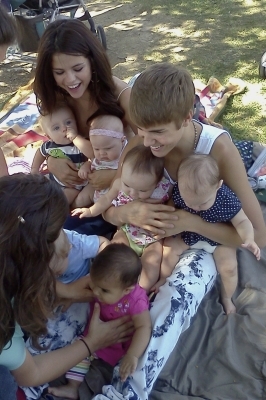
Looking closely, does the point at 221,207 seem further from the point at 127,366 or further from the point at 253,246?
the point at 127,366

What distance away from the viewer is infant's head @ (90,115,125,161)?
8.55ft

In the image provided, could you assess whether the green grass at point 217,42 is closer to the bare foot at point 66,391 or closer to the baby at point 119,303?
the baby at point 119,303

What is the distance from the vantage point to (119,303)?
213 cm

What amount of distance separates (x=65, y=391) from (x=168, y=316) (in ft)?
1.82

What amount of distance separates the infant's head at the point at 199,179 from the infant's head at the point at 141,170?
0.15 m

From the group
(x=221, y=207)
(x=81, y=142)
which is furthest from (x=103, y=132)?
(x=221, y=207)

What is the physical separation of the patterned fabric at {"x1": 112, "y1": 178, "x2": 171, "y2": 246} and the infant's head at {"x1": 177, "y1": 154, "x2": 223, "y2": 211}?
0.70 ft

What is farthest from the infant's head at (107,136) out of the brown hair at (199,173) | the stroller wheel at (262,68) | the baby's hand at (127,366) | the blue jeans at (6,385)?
the stroller wheel at (262,68)

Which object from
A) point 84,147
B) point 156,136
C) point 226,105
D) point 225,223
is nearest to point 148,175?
point 156,136

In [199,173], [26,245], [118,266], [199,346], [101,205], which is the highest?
[26,245]

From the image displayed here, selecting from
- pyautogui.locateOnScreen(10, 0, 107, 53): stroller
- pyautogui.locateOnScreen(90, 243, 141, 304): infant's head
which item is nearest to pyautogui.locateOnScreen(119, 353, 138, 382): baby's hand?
pyautogui.locateOnScreen(90, 243, 141, 304): infant's head

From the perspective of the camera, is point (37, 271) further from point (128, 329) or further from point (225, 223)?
point (225, 223)

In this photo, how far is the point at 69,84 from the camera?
262cm

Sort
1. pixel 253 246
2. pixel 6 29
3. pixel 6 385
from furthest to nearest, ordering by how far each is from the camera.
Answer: pixel 6 29
pixel 253 246
pixel 6 385
